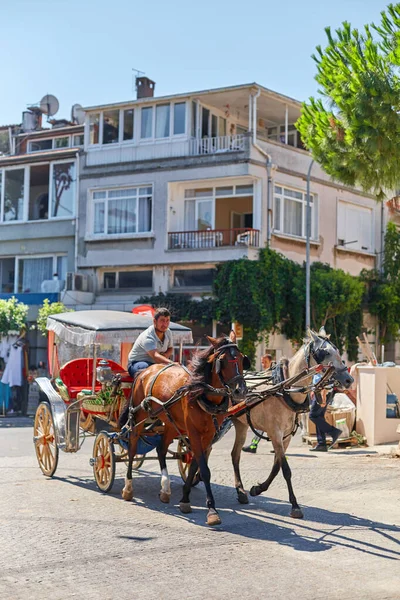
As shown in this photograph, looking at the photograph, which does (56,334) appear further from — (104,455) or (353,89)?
(353,89)

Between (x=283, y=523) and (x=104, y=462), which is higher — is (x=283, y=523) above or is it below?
below

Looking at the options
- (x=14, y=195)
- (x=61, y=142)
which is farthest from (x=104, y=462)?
(x=61, y=142)

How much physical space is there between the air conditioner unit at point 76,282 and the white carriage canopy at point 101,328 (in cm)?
2091

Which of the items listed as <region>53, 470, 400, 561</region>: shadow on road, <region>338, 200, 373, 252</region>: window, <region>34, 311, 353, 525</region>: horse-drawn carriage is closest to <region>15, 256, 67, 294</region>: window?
<region>338, 200, 373, 252</region>: window

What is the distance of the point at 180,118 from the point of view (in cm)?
3366

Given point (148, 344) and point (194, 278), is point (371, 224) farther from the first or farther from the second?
point (148, 344)

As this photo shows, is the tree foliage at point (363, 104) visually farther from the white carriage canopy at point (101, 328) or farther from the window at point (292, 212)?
the window at point (292, 212)

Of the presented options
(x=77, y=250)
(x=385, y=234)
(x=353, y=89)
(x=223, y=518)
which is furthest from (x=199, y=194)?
(x=223, y=518)

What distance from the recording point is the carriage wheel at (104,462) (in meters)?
10.7

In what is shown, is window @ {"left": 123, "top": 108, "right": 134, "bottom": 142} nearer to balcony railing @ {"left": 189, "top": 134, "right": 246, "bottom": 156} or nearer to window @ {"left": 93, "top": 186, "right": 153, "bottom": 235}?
window @ {"left": 93, "top": 186, "right": 153, "bottom": 235}

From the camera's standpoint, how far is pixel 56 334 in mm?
12859

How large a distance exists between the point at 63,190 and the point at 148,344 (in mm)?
26724

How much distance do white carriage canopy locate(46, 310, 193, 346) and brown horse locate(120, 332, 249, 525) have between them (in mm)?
1683

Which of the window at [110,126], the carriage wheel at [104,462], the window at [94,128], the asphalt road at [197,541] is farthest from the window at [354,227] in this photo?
the carriage wheel at [104,462]
